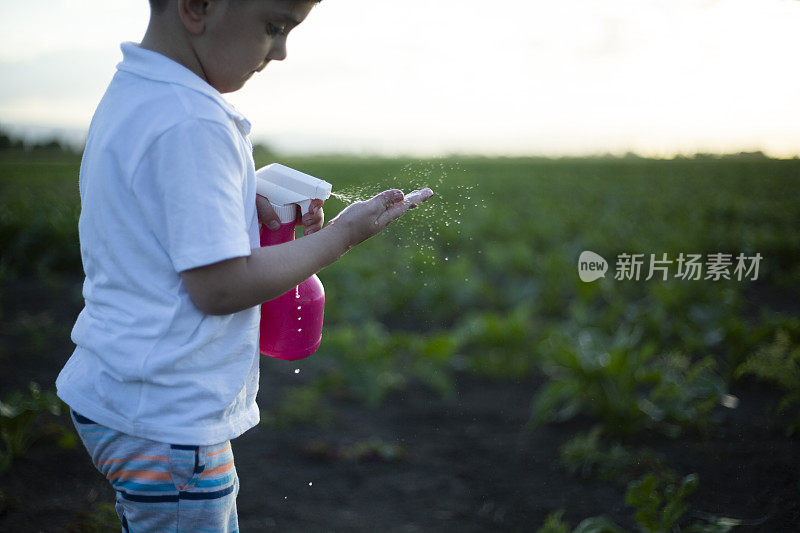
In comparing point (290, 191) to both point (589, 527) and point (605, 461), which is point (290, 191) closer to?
point (589, 527)

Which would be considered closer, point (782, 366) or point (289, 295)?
point (289, 295)

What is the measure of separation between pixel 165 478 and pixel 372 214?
1.99ft

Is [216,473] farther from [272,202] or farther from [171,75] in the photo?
[171,75]

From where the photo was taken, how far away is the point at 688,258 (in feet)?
20.3

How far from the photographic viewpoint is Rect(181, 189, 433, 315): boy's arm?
116 centimetres

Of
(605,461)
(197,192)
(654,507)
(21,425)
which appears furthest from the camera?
(605,461)

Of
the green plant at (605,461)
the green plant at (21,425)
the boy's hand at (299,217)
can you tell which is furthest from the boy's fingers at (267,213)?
the green plant at (605,461)

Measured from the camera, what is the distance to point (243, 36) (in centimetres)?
121

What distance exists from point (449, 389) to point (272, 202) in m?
2.53

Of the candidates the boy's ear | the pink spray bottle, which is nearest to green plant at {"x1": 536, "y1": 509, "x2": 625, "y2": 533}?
the pink spray bottle

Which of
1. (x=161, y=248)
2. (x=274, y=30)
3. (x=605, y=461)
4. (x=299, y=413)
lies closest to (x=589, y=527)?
(x=605, y=461)

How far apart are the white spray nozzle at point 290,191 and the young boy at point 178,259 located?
6 cm

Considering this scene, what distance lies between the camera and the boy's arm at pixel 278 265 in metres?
1.16

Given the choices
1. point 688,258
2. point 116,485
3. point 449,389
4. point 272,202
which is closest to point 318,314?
point 272,202
